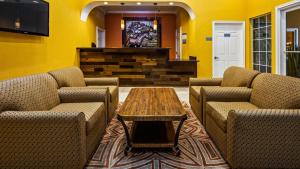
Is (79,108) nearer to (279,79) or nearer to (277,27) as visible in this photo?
(279,79)

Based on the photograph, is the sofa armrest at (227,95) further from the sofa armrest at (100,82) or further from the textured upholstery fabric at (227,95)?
the sofa armrest at (100,82)

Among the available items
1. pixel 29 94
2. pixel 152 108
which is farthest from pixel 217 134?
pixel 29 94

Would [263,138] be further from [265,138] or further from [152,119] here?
[152,119]

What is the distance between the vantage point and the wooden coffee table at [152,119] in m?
2.91

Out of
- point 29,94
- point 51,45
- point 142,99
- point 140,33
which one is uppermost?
point 140,33

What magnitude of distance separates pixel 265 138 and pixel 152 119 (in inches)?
41.6

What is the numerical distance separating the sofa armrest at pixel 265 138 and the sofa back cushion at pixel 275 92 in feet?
1.02

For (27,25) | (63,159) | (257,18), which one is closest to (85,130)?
(63,159)

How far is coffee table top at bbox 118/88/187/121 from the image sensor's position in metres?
2.90

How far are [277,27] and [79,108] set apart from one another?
17.1ft

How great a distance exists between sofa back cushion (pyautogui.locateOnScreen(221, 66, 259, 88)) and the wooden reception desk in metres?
3.38

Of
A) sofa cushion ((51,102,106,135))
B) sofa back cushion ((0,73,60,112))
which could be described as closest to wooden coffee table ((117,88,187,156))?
sofa cushion ((51,102,106,135))

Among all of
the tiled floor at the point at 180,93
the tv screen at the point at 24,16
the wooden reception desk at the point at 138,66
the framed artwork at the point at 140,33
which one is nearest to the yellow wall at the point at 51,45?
the tv screen at the point at 24,16

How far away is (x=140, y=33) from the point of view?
518 inches
